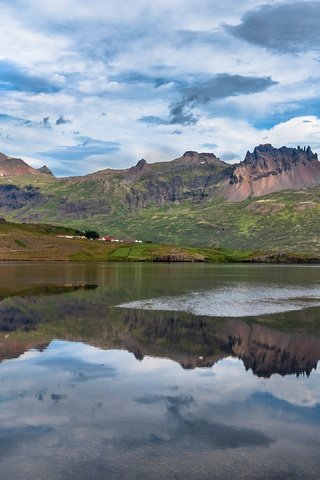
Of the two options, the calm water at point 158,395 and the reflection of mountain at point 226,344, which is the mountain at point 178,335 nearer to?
the reflection of mountain at point 226,344

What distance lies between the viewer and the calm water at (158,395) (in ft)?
78.5

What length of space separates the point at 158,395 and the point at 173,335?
23.0 meters

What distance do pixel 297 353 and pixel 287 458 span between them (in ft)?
89.1

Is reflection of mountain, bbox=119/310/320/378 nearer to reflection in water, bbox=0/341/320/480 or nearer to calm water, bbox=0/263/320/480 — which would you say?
calm water, bbox=0/263/320/480

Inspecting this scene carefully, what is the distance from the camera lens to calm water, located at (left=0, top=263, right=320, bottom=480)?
23.9 m

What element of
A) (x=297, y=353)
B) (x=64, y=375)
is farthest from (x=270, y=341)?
(x=64, y=375)

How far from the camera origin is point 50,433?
27750 millimetres

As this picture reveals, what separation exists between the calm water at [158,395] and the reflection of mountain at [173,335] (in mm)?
131

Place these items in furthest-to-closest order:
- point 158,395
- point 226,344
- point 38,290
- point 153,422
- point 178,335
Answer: point 38,290
point 178,335
point 226,344
point 158,395
point 153,422

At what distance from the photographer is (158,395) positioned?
3556cm

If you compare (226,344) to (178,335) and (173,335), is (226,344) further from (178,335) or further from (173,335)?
(173,335)

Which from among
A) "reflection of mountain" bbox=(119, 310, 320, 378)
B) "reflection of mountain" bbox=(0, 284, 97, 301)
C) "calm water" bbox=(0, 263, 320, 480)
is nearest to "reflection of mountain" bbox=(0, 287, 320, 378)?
"reflection of mountain" bbox=(119, 310, 320, 378)

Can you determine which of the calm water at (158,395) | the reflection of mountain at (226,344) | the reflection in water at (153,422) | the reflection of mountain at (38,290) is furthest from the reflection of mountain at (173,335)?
the reflection of mountain at (38,290)

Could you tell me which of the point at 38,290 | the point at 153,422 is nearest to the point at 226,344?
the point at 153,422
